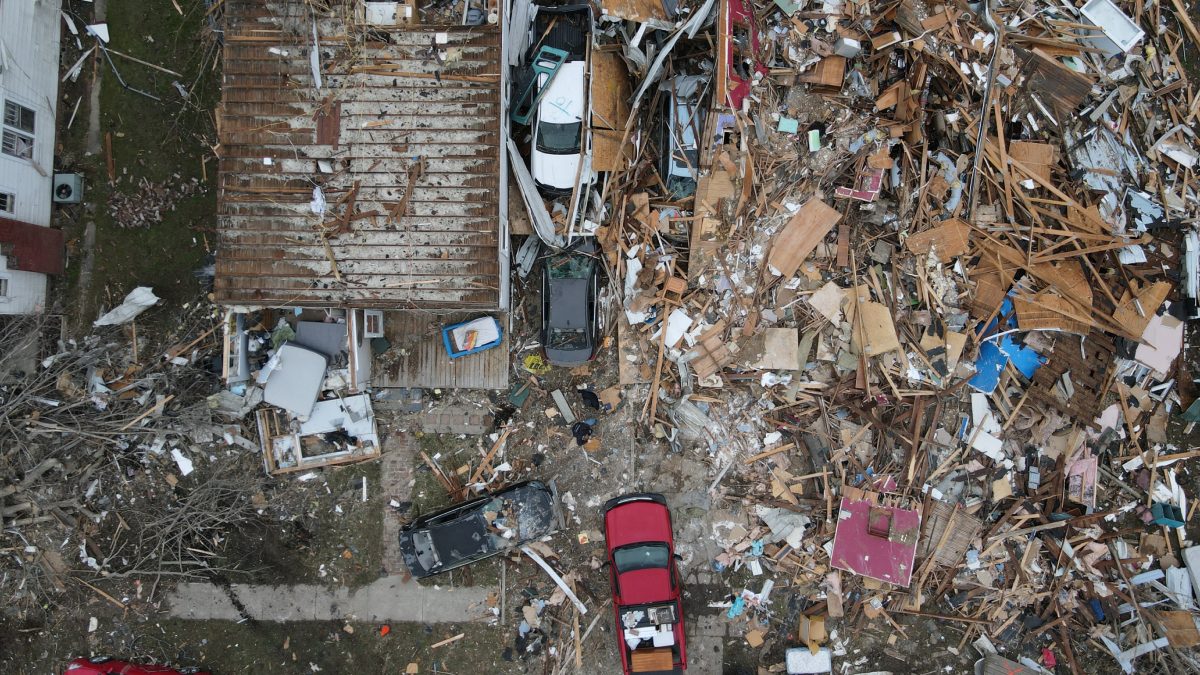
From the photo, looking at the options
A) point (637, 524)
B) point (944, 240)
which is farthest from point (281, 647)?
point (944, 240)

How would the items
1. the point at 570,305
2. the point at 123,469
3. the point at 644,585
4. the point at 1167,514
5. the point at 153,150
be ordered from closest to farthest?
the point at 644,585
the point at 570,305
the point at 1167,514
the point at 123,469
the point at 153,150

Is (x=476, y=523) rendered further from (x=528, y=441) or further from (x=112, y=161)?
(x=112, y=161)

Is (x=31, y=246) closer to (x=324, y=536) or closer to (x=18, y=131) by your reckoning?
(x=18, y=131)

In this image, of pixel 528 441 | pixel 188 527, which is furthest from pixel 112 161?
pixel 528 441

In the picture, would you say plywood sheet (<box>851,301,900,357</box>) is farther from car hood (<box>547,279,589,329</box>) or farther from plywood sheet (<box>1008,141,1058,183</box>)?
car hood (<box>547,279,589,329</box>)

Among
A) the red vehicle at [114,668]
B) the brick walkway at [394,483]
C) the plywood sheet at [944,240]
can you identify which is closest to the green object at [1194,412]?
the plywood sheet at [944,240]

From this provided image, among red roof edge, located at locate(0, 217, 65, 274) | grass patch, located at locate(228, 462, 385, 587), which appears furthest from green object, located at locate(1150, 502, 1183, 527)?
red roof edge, located at locate(0, 217, 65, 274)
